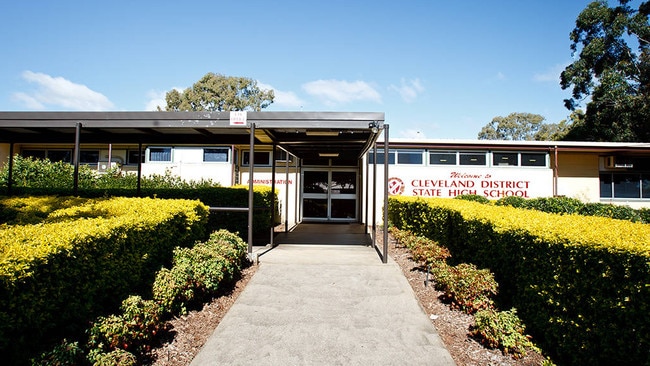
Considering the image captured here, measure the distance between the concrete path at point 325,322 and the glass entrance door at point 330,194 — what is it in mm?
9427

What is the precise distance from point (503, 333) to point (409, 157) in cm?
1167

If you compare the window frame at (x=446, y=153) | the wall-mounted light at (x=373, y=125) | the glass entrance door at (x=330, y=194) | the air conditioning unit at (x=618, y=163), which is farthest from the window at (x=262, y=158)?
the air conditioning unit at (x=618, y=163)

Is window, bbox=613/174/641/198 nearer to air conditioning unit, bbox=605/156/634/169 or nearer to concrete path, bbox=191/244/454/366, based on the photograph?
air conditioning unit, bbox=605/156/634/169

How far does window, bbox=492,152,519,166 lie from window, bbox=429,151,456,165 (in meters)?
1.70

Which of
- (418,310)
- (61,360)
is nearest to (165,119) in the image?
(61,360)

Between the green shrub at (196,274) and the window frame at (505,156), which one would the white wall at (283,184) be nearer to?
the window frame at (505,156)

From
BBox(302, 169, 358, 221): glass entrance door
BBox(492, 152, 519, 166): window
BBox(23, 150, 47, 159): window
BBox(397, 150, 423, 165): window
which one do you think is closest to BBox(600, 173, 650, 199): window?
BBox(492, 152, 519, 166): window

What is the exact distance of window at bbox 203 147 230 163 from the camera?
17.0m

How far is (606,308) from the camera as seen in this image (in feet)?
10.3

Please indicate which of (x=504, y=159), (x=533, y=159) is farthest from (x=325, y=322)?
(x=533, y=159)

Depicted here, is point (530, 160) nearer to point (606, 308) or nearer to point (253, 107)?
point (606, 308)

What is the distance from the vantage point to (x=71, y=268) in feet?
10.2

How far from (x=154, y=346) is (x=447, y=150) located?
13606mm

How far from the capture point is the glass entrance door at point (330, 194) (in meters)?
16.2
